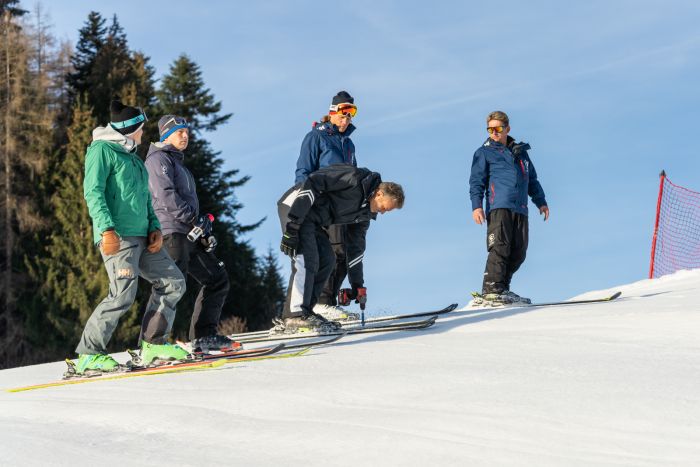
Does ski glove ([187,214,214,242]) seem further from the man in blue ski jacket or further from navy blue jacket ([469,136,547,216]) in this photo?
navy blue jacket ([469,136,547,216])

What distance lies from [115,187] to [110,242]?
0.45m

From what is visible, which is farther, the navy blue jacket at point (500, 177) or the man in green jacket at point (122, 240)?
the navy blue jacket at point (500, 177)

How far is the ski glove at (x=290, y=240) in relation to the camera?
7.54 meters

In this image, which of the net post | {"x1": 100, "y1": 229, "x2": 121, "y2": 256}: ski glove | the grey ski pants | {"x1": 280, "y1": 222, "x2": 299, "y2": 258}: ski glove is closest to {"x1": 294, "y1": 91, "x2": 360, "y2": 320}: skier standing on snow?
{"x1": 280, "y1": 222, "x2": 299, "y2": 258}: ski glove

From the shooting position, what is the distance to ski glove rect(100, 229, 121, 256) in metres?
5.75

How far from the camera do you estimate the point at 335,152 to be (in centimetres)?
918

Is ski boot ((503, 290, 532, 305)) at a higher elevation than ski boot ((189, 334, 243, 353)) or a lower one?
higher

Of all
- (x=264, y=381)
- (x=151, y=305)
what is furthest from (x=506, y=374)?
(x=151, y=305)

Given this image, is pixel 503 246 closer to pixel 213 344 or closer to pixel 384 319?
pixel 384 319

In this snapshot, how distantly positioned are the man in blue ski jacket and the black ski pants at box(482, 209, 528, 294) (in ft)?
5.53

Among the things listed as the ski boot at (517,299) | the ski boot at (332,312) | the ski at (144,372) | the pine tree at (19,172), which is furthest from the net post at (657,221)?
the pine tree at (19,172)

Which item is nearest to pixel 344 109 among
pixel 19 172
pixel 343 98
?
pixel 343 98

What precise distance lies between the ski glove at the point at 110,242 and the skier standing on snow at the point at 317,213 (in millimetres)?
A: 1987

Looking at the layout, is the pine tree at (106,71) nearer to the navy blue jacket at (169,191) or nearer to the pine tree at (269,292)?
the pine tree at (269,292)
